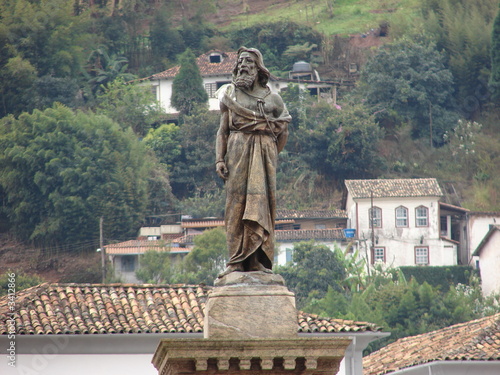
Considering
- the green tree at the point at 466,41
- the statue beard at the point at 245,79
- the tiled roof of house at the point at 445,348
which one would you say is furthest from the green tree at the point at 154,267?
the statue beard at the point at 245,79

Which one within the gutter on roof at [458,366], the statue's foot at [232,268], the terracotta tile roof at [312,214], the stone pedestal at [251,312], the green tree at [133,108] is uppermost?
the green tree at [133,108]

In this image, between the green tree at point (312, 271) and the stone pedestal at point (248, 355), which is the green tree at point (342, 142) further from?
the stone pedestal at point (248, 355)

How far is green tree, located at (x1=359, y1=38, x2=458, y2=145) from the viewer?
10812cm

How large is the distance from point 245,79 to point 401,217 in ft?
250

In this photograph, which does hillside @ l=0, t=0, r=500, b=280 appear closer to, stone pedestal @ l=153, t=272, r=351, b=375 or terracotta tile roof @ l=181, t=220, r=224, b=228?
terracotta tile roof @ l=181, t=220, r=224, b=228

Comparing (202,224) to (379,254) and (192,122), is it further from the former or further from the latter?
(192,122)

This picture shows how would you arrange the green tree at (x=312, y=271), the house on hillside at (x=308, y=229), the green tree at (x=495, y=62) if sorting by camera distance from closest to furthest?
the green tree at (x=312, y=271)
the house on hillside at (x=308, y=229)
the green tree at (x=495, y=62)

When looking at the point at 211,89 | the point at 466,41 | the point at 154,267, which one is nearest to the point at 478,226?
the point at 154,267

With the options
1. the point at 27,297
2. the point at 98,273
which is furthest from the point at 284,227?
the point at 27,297

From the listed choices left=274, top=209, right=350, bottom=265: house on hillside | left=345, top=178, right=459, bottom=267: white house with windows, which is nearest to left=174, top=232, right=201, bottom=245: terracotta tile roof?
left=274, top=209, right=350, bottom=265: house on hillside

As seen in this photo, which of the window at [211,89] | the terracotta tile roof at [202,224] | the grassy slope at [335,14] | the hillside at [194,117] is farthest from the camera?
the grassy slope at [335,14]

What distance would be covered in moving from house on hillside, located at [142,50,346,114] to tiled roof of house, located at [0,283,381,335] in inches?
3167

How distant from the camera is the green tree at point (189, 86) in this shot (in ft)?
364

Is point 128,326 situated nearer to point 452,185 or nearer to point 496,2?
point 452,185
